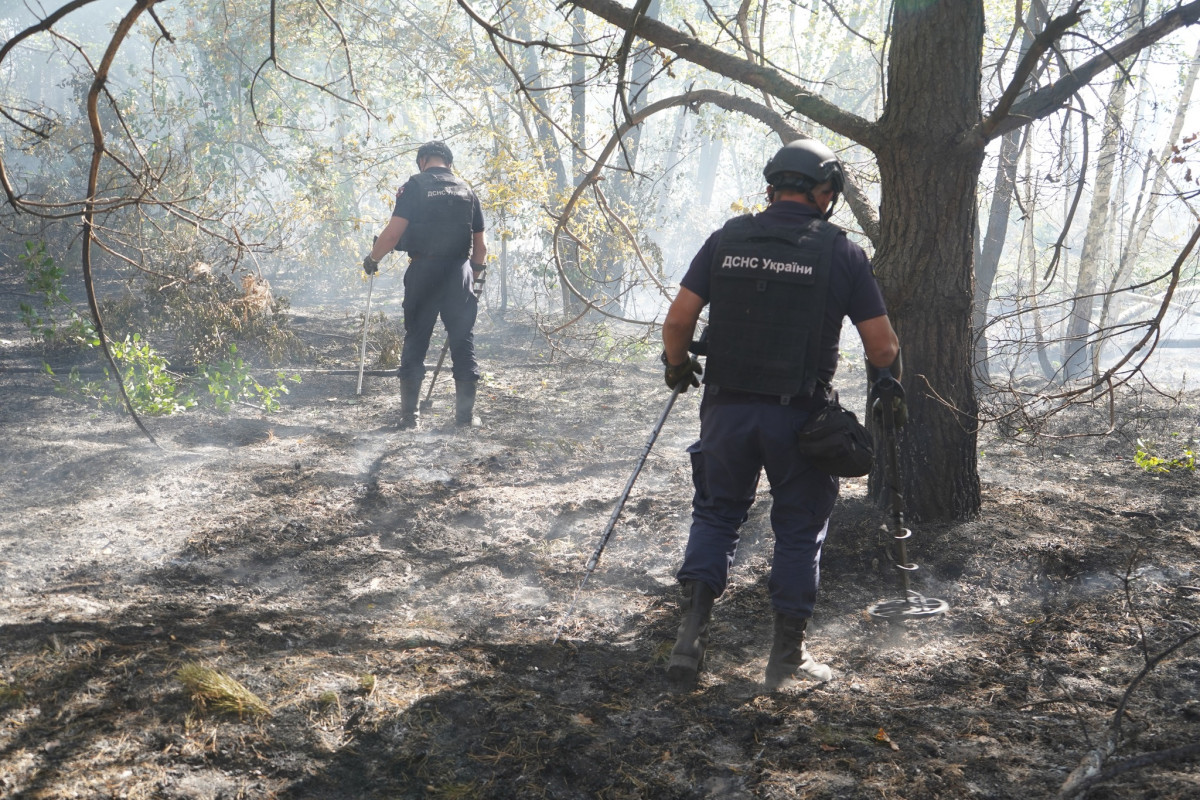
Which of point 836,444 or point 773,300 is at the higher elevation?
point 773,300

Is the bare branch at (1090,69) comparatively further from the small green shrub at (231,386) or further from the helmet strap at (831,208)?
the small green shrub at (231,386)

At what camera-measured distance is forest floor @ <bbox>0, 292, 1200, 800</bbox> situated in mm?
2189

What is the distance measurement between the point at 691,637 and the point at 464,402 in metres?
4.26

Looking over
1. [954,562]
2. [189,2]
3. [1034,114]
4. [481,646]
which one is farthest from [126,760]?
[189,2]

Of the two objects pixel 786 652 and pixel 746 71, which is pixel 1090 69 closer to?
pixel 746 71

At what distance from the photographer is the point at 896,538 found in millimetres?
3254

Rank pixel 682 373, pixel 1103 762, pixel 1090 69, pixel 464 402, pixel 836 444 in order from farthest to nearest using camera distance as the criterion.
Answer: pixel 464 402
pixel 1090 69
pixel 682 373
pixel 836 444
pixel 1103 762

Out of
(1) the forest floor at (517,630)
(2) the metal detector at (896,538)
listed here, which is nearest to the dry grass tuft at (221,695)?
(1) the forest floor at (517,630)

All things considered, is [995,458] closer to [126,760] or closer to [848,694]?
[848,694]

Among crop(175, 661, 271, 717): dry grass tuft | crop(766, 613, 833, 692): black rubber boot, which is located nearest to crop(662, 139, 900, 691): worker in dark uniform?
crop(766, 613, 833, 692): black rubber boot

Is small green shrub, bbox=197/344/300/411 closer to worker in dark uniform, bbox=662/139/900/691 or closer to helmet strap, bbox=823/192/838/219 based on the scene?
worker in dark uniform, bbox=662/139/900/691

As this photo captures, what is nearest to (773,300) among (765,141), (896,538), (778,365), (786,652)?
(778,365)

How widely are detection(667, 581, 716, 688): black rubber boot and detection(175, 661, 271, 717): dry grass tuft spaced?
132 centimetres

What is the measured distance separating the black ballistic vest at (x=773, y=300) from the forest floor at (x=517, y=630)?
1.12 metres
